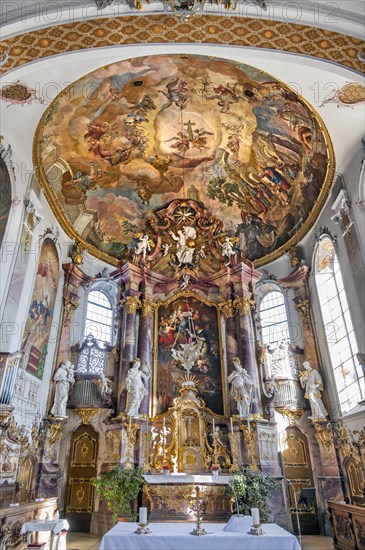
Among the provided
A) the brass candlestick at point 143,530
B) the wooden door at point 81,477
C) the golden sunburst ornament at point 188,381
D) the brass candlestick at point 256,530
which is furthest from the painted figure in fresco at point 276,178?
the brass candlestick at point 143,530

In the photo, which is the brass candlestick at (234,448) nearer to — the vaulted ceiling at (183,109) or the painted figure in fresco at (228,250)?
the painted figure in fresco at (228,250)

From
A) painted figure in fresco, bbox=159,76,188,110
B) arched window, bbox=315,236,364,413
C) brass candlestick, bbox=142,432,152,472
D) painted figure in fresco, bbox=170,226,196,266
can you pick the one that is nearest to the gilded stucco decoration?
painted figure in fresco, bbox=159,76,188,110

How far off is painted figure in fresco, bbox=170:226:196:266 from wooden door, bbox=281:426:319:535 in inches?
294

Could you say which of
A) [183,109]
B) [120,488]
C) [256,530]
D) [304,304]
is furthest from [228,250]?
[256,530]

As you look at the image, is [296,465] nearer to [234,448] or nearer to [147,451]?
[234,448]

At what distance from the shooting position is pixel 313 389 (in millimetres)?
13352

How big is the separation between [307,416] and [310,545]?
400 centimetres

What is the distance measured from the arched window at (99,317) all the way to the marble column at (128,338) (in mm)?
1201

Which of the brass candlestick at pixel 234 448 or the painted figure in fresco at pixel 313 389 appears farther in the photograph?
the painted figure in fresco at pixel 313 389

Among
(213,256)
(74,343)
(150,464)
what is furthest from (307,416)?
(74,343)

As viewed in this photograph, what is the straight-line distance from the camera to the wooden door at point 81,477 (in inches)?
485

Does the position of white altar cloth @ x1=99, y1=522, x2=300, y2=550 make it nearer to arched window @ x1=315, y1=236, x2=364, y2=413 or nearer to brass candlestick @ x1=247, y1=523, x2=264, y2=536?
brass candlestick @ x1=247, y1=523, x2=264, y2=536

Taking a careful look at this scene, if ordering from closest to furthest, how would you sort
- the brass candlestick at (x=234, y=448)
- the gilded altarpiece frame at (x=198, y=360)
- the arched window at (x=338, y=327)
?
the arched window at (x=338, y=327) → the brass candlestick at (x=234, y=448) → the gilded altarpiece frame at (x=198, y=360)

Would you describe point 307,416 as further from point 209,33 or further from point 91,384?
point 209,33
